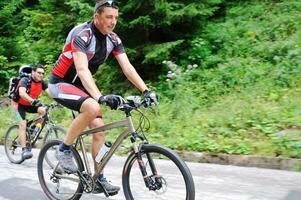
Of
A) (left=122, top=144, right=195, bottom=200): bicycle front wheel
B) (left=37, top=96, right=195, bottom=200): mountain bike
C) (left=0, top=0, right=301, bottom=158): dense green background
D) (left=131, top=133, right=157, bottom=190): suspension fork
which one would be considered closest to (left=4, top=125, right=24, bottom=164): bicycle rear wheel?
(left=0, top=0, right=301, bottom=158): dense green background

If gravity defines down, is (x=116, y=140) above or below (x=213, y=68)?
above

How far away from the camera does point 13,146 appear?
8672 millimetres

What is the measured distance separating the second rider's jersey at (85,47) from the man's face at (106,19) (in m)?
0.12

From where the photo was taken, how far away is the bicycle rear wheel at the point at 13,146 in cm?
866

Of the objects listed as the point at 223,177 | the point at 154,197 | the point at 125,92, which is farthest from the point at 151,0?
the point at 154,197

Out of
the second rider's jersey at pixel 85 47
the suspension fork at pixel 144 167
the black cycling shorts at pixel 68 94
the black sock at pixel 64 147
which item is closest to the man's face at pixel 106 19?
the second rider's jersey at pixel 85 47

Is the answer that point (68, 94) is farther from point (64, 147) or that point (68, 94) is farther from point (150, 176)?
point (150, 176)

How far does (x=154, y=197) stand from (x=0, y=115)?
9.59m

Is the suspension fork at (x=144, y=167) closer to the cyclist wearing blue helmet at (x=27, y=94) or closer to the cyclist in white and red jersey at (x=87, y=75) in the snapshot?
the cyclist in white and red jersey at (x=87, y=75)

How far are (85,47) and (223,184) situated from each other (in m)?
2.87

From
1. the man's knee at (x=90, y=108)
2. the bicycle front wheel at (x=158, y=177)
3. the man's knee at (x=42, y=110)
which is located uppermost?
the man's knee at (x=90, y=108)

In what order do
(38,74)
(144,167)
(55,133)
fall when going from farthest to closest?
(38,74)
(55,133)
(144,167)

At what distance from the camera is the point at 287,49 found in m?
10.7

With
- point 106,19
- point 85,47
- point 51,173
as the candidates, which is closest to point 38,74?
point 51,173
